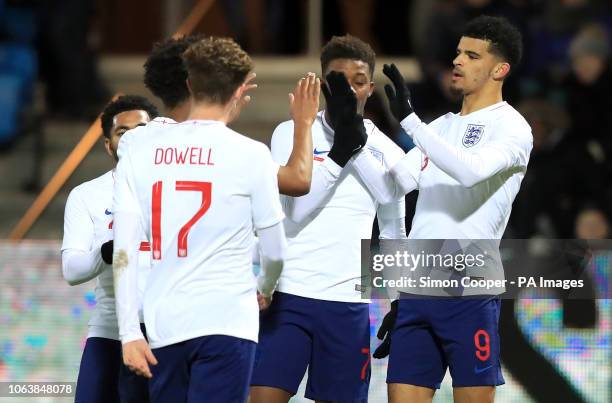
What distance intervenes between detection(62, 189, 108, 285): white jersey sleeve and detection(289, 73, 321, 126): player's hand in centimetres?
91

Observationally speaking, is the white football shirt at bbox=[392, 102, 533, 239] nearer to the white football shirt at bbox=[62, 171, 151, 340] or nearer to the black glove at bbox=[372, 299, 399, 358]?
the black glove at bbox=[372, 299, 399, 358]

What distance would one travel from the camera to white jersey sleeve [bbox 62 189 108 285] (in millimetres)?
4945

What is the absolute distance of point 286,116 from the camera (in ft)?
35.7

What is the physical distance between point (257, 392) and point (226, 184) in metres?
1.31

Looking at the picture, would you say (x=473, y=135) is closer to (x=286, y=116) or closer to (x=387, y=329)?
(x=387, y=329)

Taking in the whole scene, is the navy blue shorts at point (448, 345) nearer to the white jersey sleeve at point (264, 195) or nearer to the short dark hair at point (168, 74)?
the white jersey sleeve at point (264, 195)

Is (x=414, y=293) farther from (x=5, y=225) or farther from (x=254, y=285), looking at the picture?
(x=5, y=225)

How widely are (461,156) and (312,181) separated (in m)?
0.65

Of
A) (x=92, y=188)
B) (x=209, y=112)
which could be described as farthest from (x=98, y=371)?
(x=209, y=112)

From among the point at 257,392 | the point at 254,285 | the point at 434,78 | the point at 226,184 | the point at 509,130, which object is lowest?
the point at 257,392

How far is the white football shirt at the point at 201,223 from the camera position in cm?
430

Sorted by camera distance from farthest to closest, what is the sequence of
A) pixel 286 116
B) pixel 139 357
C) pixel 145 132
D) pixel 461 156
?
Result: 1. pixel 286 116
2. pixel 461 156
3. pixel 145 132
4. pixel 139 357

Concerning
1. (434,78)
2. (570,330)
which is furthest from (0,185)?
(570,330)

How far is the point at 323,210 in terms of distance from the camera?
211 inches
